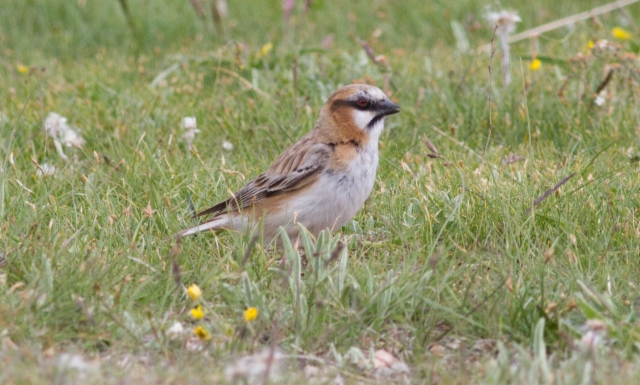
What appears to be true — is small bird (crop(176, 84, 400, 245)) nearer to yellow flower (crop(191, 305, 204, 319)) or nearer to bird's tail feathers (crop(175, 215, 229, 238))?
bird's tail feathers (crop(175, 215, 229, 238))

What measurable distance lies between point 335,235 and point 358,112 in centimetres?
82

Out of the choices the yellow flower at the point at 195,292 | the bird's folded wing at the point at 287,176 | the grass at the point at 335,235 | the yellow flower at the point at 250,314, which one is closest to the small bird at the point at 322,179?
the bird's folded wing at the point at 287,176

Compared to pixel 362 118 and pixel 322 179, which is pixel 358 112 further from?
pixel 322 179

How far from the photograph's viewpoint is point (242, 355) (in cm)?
398

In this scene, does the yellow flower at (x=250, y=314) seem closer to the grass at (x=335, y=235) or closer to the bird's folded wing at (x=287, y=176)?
the grass at (x=335, y=235)

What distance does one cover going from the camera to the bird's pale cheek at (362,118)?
5754 mm

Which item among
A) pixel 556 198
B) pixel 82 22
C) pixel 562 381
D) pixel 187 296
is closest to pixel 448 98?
pixel 556 198

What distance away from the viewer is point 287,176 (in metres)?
5.65

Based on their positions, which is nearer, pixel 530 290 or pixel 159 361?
pixel 159 361

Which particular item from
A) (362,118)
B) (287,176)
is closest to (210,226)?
(287,176)

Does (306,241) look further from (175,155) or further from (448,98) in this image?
(448,98)

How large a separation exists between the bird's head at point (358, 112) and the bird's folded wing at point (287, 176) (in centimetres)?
18

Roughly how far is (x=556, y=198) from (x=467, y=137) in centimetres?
188

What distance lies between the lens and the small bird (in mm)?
5371
